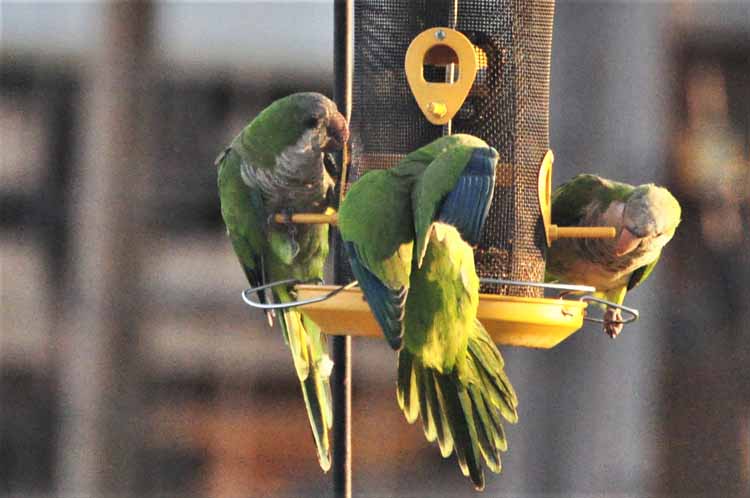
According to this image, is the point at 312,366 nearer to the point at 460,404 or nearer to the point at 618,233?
the point at 460,404

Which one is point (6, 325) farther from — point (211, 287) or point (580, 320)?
point (580, 320)

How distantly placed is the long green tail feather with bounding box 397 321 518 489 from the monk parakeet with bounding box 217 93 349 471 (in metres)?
0.55

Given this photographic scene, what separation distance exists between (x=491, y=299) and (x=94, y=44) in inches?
71.7

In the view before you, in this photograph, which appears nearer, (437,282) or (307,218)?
(437,282)

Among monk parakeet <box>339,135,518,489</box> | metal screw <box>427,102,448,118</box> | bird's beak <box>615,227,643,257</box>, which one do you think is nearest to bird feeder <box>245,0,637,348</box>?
metal screw <box>427,102,448,118</box>

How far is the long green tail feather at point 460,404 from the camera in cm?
318

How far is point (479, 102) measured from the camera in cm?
357

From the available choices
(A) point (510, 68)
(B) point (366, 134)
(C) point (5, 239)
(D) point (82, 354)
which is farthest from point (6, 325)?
(A) point (510, 68)

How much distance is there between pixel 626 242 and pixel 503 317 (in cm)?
73

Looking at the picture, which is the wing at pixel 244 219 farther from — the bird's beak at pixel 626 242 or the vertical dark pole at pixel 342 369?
the bird's beak at pixel 626 242

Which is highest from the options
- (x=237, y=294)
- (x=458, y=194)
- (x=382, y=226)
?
(x=458, y=194)

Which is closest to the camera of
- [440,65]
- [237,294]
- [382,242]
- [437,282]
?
[382,242]

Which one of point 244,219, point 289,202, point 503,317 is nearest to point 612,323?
point 503,317

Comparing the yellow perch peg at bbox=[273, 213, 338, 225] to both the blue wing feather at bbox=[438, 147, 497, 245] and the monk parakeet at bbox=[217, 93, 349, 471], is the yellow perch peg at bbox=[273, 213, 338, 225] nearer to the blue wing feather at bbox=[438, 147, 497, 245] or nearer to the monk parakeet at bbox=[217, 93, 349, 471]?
the monk parakeet at bbox=[217, 93, 349, 471]
